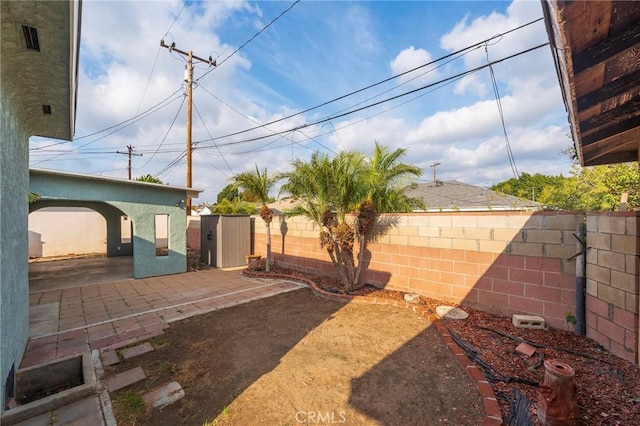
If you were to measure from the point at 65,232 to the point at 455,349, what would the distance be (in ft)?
61.7

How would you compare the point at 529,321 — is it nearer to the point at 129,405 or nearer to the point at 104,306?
the point at 129,405

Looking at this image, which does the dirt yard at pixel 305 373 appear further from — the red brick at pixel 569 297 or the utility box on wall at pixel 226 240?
the utility box on wall at pixel 226 240

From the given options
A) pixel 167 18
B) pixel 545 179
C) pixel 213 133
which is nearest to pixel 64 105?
pixel 167 18

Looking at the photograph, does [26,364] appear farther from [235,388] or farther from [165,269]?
[165,269]

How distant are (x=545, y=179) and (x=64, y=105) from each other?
42.7 m

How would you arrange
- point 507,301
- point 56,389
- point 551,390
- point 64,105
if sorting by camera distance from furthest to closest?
point 507,301 < point 64,105 < point 56,389 < point 551,390

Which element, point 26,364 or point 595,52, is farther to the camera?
point 26,364

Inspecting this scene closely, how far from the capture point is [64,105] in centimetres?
361

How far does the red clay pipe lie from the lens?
2201 mm

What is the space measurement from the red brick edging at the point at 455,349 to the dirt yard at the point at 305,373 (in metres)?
0.09

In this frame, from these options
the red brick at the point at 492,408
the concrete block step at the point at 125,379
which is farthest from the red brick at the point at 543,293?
the concrete block step at the point at 125,379

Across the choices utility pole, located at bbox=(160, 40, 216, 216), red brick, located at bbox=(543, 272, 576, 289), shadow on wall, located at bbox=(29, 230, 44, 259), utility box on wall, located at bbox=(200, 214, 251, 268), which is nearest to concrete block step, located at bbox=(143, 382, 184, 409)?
red brick, located at bbox=(543, 272, 576, 289)

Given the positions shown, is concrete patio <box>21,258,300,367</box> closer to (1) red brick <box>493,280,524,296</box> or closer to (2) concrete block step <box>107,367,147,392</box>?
(2) concrete block step <box>107,367,147,392</box>

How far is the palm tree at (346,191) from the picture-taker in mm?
6258
